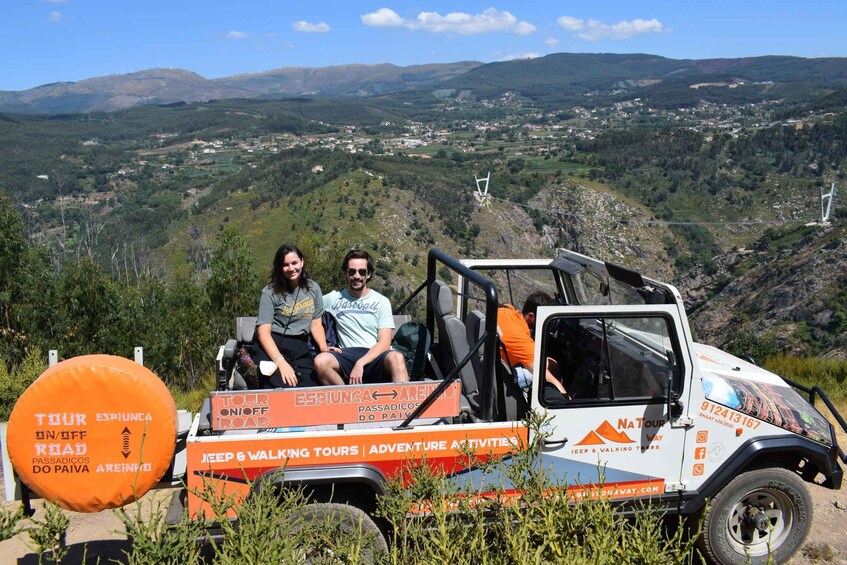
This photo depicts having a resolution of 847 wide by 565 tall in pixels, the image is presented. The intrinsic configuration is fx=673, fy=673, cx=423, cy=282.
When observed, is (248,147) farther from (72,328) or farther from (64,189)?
(72,328)

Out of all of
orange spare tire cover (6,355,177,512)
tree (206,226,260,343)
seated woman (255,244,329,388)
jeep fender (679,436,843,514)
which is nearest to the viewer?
orange spare tire cover (6,355,177,512)

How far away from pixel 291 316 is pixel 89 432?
1.77 m

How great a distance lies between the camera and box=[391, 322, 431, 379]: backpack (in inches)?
208

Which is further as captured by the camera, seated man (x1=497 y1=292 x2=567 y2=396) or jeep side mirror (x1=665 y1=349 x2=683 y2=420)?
seated man (x1=497 y1=292 x2=567 y2=396)

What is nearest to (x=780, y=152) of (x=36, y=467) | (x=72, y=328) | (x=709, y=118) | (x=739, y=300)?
(x=739, y=300)

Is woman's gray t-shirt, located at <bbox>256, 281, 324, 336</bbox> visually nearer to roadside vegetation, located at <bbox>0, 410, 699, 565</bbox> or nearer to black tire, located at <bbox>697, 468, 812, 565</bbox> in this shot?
roadside vegetation, located at <bbox>0, 410, 699, 565</bbox>

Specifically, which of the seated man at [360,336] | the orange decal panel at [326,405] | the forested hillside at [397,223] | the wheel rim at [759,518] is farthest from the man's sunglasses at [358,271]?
the forested hillside at [397,223]

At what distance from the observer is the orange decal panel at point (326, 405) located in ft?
13.4

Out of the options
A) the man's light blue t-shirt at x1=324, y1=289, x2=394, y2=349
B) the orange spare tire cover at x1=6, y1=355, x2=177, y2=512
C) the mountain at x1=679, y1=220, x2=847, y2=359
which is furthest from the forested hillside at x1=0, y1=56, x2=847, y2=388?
the orange spare tire cover at x1=6, y1=355, x2=177, y2=512

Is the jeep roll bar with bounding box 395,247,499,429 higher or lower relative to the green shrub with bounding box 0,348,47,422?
higher

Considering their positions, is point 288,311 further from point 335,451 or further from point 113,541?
point 113,541

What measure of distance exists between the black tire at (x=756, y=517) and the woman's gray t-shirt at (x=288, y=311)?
318 centimetres

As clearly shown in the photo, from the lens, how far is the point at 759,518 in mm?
4754

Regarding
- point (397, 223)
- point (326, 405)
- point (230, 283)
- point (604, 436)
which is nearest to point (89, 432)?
point (326, 405)
